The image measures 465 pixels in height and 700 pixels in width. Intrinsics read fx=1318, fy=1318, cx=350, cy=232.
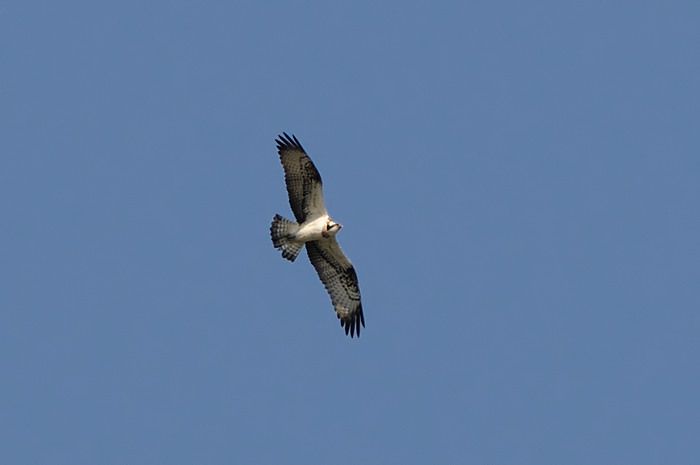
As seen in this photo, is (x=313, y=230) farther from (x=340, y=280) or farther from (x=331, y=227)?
(x=340, y=280)

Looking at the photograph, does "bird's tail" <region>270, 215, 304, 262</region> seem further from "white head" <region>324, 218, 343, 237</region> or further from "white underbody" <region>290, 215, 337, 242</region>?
"white head" <region>324, 218, 343, 237</region>

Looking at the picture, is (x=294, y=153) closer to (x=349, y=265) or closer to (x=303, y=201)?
(x=303, y=201)

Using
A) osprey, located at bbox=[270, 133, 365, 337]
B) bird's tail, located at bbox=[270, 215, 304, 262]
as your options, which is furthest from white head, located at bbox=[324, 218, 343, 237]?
bird's tail, located at bbox=[270, 215, 304, 262]

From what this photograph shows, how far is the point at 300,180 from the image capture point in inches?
858

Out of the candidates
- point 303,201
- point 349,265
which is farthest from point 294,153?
point 349,265

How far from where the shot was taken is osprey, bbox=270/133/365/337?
854 inches

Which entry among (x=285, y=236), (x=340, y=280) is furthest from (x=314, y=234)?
(x=340, y=280)

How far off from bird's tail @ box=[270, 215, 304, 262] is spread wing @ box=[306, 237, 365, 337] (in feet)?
1.39

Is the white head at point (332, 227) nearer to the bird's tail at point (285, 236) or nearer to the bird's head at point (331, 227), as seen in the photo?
the bird's head at point (331, 227)

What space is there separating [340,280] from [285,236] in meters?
1.48

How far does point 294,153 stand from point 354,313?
11.0 feet

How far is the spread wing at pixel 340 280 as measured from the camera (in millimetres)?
22734

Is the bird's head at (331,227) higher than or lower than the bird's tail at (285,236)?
lower

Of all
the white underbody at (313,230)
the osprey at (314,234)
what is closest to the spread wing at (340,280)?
the osprey at (314,234)
